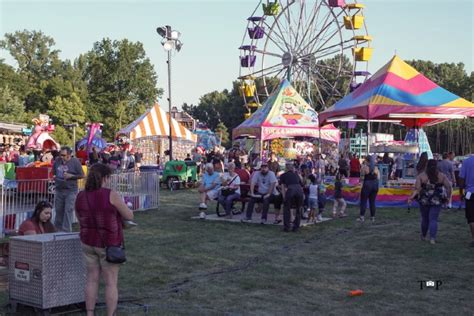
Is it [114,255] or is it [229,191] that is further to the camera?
[229,191]

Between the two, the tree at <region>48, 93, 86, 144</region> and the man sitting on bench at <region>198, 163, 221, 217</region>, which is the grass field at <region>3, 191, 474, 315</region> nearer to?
the man sitting on bench at <region>198, 163, 221, 217</region>

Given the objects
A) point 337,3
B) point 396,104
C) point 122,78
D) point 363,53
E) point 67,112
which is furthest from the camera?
point 122,78

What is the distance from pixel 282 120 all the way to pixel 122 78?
5136 centimetres

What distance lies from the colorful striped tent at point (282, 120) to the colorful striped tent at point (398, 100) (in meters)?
4.39

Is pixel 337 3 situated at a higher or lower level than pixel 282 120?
higher

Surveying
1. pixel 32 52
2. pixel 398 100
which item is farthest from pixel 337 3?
pixel 32 52

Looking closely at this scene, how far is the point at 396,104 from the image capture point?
54.0ft

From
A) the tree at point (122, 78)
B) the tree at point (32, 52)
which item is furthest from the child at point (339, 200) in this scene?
the tree at point (32, 52)

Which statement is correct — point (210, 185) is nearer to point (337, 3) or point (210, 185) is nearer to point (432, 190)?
point (432, 190)

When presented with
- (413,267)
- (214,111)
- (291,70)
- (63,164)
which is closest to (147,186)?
(63,164)

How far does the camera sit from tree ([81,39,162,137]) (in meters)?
71.2

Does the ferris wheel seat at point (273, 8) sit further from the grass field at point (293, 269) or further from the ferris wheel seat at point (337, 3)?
the grass field at point (293, 269)

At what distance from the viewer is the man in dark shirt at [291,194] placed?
1151cm

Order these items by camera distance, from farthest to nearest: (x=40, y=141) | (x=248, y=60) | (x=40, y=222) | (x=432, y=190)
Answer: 1. (x=248, y=60)
2. (x=40, y=141)
3. (x=432, y=190)
4. (x=40, y=222)
